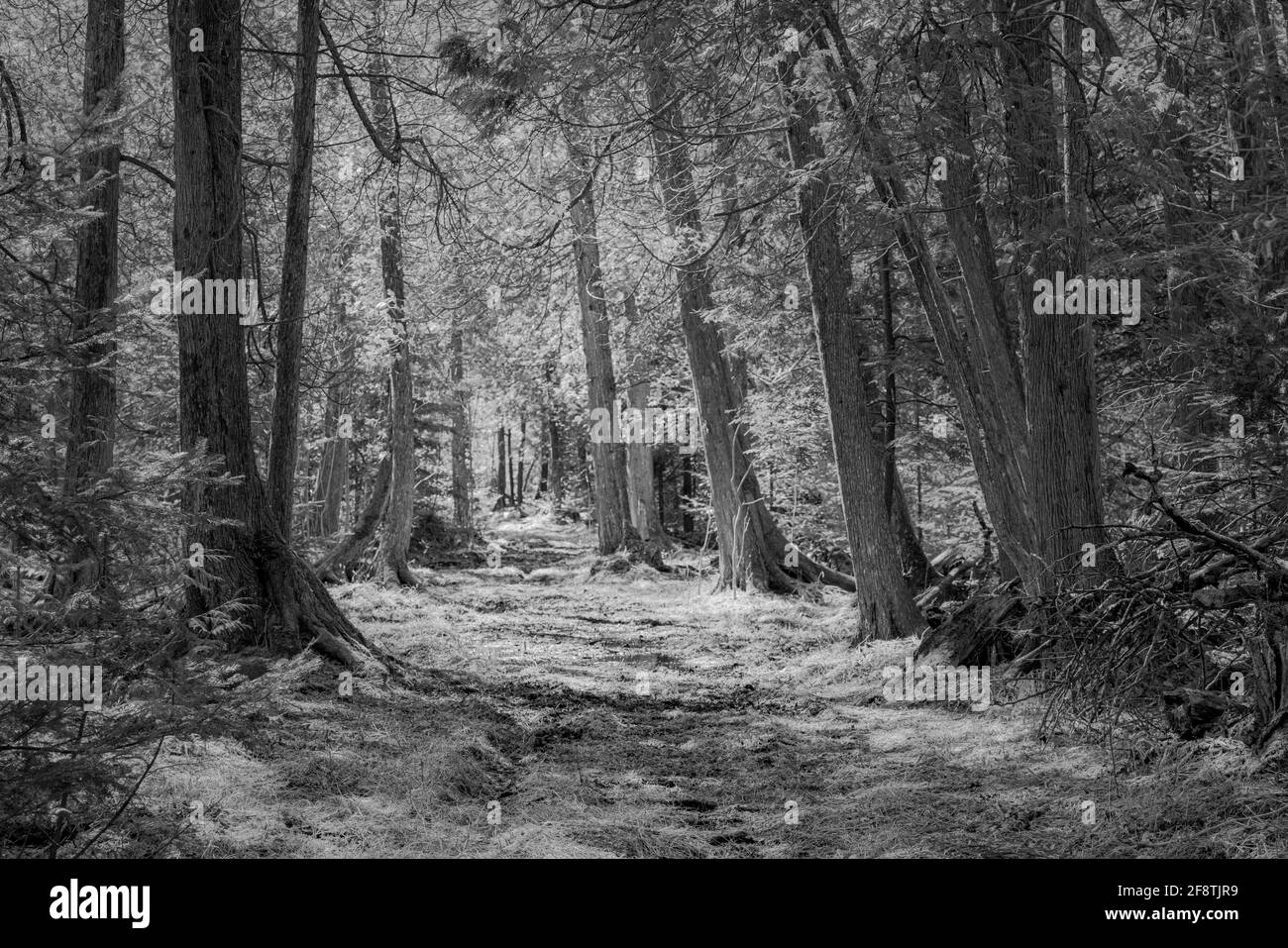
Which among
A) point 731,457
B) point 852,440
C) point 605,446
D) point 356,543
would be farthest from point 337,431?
point 852,440

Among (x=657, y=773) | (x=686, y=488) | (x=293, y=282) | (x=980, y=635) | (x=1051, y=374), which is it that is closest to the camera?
(x=657, y=773)

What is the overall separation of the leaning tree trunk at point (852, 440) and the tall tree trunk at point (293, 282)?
4546mm

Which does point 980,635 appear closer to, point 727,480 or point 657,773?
point 657,773

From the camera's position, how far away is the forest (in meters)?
4.57

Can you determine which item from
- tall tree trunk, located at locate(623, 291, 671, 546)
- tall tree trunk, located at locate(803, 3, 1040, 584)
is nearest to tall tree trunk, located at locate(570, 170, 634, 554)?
tall tree trunk, located at locate(623, 291, 671, 546)

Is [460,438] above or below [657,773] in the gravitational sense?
above

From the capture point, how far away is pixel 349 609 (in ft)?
42.3

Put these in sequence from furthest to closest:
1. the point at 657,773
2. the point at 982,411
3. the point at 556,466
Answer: the point at 556,466, the point at 982,411, the point at 657,773

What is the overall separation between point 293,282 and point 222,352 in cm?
132

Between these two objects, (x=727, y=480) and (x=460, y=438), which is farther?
(x=460, y=438)

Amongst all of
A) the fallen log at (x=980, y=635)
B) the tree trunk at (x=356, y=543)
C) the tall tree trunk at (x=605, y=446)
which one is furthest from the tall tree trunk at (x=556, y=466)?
the fallen log at (x=980, y=635)

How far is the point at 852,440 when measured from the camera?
1062 centimetres

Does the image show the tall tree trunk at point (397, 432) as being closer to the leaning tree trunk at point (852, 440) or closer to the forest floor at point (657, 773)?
the forest floor at point (657, 773)

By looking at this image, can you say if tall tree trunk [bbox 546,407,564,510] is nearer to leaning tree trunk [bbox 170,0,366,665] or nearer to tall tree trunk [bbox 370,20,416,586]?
tall tree trunk [bbox 370,20,416,586]
